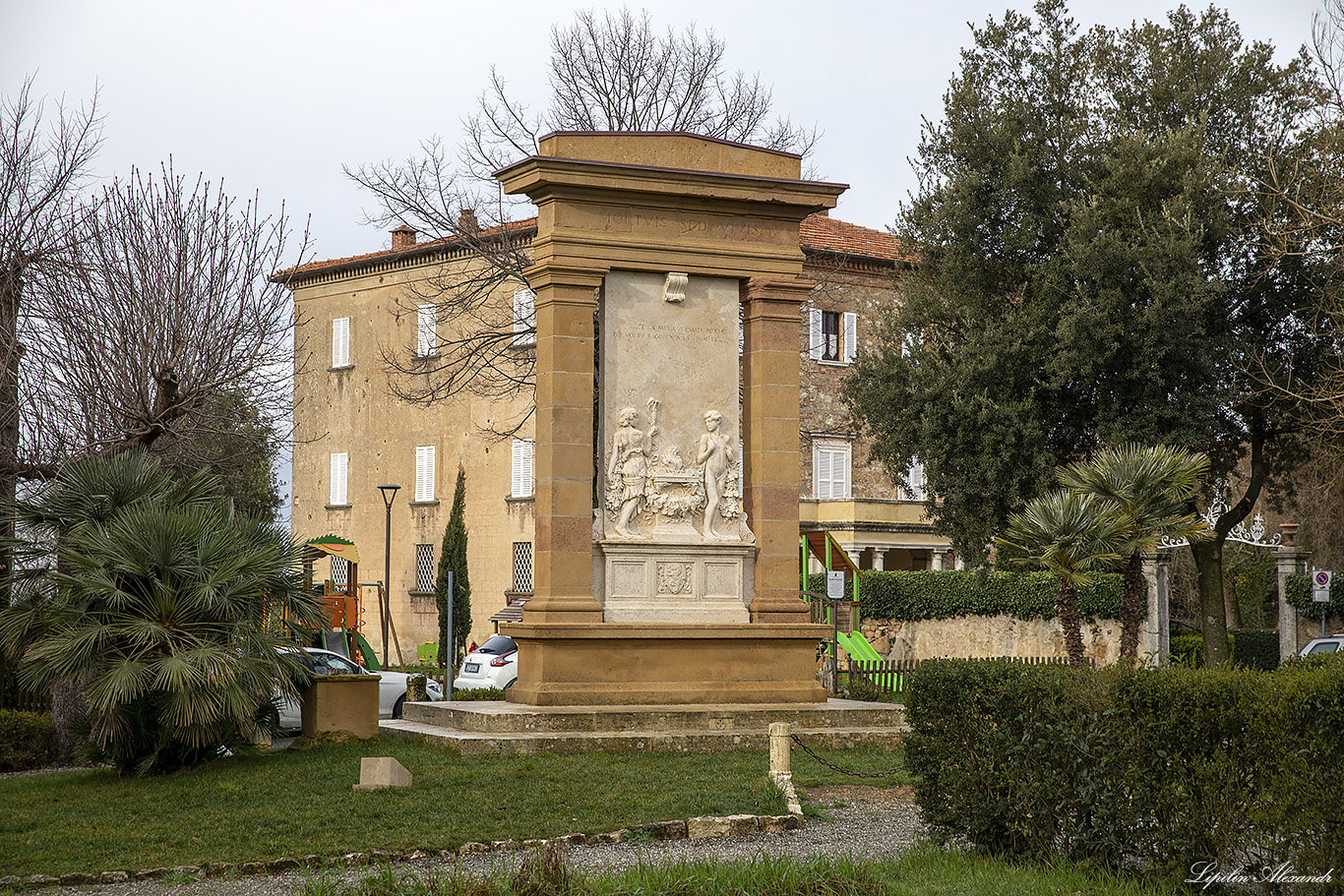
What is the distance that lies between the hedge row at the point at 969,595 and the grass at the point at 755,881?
72.1ft

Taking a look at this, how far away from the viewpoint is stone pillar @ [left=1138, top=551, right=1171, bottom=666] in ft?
94.3

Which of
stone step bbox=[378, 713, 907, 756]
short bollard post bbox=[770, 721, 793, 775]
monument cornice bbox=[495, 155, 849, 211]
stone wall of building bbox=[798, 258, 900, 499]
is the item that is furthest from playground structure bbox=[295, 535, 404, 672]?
short bollard post bbox=[770, 721, 793, 775]

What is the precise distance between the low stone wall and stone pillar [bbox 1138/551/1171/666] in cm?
63

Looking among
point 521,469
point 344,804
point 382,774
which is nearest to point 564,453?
point 382,774

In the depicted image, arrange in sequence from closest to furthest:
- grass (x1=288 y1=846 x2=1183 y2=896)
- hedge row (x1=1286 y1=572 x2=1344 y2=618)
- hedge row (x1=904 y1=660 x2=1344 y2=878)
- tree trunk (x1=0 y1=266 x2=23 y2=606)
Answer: hedge row (x1=904 y1=660 x2=1344 y2=878) < grass (x1=288 y1=846 x2=1183 y2=896) < tree trunk (x1=0 y1=266 x2=23 y2=606) < hedge row (x1=1286 y1=572 x2=1344 y2=618)

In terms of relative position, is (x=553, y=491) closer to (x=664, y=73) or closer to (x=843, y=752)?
(x=843, y=752)

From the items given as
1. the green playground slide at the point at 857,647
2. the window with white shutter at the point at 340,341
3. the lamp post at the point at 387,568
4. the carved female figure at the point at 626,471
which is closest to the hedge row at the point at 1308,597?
the green playground slide at the point at 857,647

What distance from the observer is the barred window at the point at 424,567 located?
40.2 meters

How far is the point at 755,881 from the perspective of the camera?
6.74m

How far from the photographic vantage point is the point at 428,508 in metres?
40.6

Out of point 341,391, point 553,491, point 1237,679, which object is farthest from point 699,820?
point 341,391

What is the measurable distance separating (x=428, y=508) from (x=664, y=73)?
709 inches

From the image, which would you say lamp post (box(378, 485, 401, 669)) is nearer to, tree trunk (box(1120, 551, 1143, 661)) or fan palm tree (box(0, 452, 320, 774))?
tree trunk (box(1120, 551, 1143, 661))

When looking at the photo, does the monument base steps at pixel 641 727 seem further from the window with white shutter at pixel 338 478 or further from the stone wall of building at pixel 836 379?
the window with white shutter at pixel 338 478
